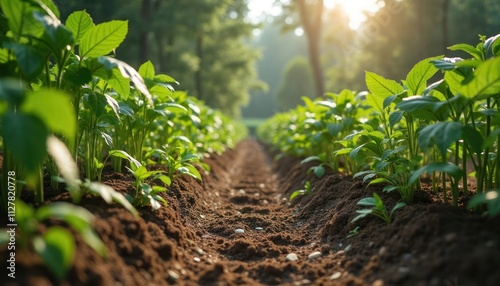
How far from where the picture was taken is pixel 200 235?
3.18 meters

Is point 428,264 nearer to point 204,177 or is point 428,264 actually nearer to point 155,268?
point 155,268

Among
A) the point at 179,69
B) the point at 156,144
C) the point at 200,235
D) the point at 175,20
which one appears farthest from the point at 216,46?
the point at 200,235

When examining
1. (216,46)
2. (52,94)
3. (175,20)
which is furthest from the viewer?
(216,46)

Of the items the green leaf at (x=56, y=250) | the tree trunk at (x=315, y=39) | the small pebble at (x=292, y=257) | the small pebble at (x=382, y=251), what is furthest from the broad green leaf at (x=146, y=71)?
the tree trunk at (x=315, y=39)

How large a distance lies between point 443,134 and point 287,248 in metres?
1.37

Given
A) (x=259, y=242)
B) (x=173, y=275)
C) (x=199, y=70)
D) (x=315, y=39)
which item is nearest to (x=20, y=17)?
(x=173, y=275)

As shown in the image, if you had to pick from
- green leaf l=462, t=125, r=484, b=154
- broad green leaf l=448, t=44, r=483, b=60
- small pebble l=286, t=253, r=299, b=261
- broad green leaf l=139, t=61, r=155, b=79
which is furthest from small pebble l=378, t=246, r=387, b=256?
broad green leaf l=139, t=61, r=155, b=79

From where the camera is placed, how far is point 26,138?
1.38m

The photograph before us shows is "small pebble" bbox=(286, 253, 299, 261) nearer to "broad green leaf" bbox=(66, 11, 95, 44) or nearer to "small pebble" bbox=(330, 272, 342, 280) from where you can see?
"small pebble" bbox=(330, 272, 342, 280)

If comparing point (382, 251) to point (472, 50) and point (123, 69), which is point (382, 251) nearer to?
point (472, 50)

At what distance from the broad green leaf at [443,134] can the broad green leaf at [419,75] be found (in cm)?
80

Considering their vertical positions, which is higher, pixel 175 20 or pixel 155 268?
pixel 175 20

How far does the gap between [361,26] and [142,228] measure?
23.5m

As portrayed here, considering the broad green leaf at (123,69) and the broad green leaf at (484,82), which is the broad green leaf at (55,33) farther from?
the broad green leaf at (484,82)
